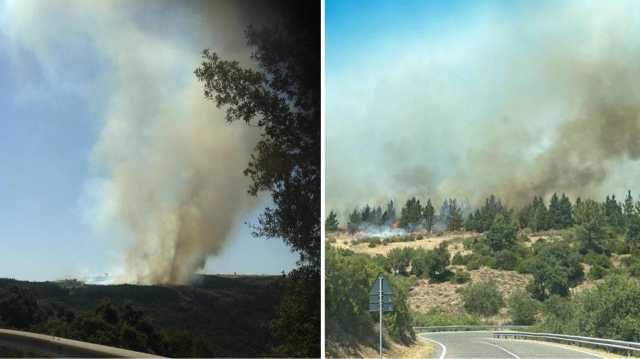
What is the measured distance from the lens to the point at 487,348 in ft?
24.4

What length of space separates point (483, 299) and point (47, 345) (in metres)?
3.88

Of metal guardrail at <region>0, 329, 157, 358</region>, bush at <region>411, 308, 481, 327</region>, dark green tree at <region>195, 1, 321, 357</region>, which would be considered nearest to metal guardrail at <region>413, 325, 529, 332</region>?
bush at <region>411, 308, 481, 327</region>

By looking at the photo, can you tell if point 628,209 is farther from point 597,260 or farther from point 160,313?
point 160,313

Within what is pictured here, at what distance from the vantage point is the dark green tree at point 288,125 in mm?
8203

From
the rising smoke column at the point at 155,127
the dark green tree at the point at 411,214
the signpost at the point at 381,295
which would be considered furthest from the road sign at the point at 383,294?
the rising smoke column at the point at 155,127

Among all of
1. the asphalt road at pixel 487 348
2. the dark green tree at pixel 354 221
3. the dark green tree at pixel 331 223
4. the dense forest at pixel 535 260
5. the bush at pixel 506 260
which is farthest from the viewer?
the dark green tree at pixel 331 223

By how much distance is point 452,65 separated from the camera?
25.3 ft

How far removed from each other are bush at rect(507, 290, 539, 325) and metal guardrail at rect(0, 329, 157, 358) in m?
3.68

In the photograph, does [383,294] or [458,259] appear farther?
[383,294]

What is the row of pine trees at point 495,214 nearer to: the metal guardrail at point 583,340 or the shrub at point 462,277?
the shrub at point 462,277

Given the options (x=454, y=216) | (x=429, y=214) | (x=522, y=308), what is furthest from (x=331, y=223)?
(x=522, y=308)

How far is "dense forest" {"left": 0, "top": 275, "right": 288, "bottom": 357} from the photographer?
7488 mm

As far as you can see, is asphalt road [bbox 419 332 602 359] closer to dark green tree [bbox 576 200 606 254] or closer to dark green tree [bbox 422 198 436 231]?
dark green tree [bbox 576 200 606 254]

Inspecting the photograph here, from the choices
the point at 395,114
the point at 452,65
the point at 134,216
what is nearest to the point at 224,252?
the point at 134,216
